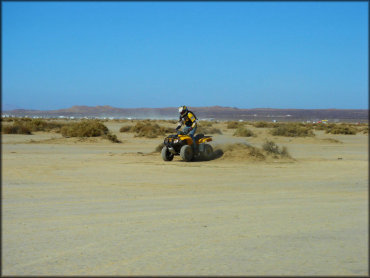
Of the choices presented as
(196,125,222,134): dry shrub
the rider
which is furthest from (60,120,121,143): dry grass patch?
the rider

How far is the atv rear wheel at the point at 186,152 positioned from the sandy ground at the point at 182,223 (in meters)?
3.03

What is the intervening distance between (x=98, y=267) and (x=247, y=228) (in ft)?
9.53

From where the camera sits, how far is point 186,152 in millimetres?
18094

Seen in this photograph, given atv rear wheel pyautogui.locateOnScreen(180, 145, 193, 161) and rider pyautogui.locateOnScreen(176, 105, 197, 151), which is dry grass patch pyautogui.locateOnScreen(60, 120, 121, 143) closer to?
rider pyautogui.locateOnScreen(176, 105, 197, 151)

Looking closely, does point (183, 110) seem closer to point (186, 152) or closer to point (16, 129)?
point (186, 152)

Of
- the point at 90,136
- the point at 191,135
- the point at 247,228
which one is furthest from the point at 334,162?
the point at 90,136

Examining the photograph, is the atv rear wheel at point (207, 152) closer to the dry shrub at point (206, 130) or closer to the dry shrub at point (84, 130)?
the dry shrub at point (206, 130)

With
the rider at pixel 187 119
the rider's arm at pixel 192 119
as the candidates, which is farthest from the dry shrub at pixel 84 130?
the rider's arm at pixel 192 119

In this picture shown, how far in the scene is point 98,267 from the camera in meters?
5.62

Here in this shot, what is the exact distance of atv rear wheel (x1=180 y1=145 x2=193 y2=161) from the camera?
59.2 feet

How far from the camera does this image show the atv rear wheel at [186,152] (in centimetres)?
1803

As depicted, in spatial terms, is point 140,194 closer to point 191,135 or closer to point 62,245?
point 62,245

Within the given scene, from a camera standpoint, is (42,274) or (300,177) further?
(300,177)

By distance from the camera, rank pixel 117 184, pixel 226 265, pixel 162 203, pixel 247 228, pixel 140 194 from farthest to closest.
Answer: pixel 117 184 → pixel 140 194 → pixel 162 203 → pixel 247 228 → pixel 226 265
